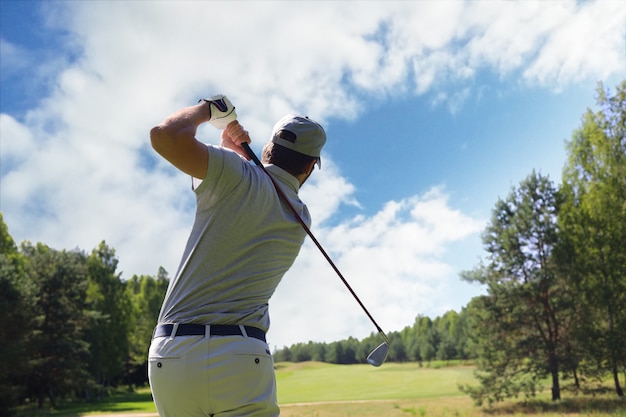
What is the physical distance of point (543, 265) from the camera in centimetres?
2416

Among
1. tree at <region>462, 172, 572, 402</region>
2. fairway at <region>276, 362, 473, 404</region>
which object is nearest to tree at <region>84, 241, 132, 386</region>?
fairway at <region>276, 362, 473, 404</region>

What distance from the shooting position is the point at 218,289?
1.84 meters

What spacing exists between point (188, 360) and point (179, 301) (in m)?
0.20

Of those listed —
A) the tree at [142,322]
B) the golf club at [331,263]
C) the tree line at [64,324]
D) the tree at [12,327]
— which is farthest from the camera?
the tree at [142,322]

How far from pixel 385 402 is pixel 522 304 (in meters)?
8.18

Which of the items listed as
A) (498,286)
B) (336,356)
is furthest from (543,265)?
(336,356)

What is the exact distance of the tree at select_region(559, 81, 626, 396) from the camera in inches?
838

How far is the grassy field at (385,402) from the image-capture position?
21016mm

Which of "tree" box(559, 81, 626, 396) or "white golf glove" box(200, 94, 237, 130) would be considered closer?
"white golf glove" box(200, 94, 237, 130)

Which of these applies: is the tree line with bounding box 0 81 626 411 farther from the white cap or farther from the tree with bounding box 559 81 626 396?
the white cap

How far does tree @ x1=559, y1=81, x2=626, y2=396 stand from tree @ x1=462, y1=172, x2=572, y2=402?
3.59ft

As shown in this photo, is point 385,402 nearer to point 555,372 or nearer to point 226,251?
point 555,372

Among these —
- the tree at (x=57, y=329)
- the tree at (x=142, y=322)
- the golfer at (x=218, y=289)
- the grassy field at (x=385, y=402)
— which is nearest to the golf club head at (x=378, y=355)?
the golfer at (x=218, y=289)

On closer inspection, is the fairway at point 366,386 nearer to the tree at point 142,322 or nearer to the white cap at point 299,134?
the tree at point 142,322
